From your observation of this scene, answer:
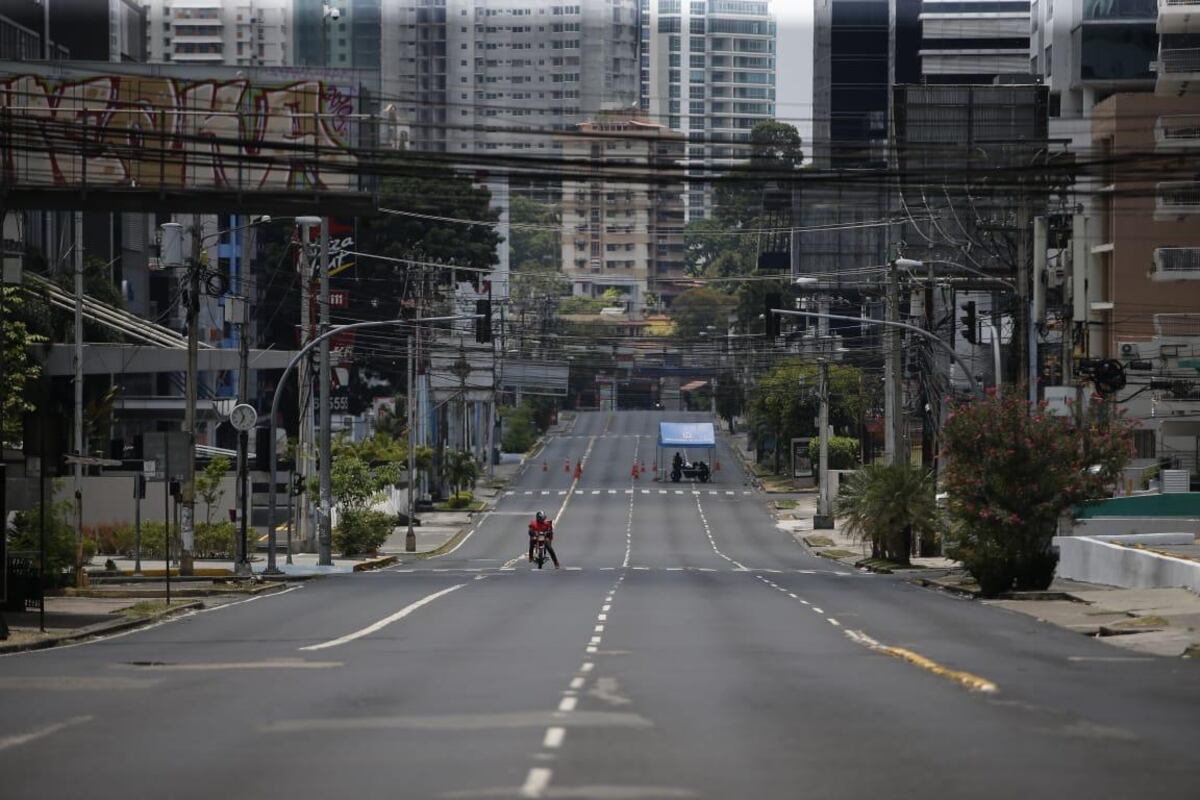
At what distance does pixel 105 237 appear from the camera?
96688 mm

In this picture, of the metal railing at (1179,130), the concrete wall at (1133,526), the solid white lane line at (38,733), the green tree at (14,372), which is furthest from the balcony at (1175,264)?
the solid white lane line at (38,733)

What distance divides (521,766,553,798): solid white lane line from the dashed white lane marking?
3.99ft

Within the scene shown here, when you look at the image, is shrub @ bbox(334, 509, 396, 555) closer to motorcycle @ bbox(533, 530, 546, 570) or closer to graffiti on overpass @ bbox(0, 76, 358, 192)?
motorcycle @ bbox(533, 530, 546, 570)

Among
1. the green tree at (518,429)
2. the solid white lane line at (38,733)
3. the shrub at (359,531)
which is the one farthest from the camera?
the green tree at (518,429)

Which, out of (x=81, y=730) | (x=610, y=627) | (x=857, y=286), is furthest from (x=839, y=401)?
(x=81, y=730)

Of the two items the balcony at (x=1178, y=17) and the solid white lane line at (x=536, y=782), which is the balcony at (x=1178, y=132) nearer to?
the balcony at (x=1178, y=17)

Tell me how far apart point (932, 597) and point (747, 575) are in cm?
1287

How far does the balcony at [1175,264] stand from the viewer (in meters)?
71.4

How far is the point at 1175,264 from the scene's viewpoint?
71688mm

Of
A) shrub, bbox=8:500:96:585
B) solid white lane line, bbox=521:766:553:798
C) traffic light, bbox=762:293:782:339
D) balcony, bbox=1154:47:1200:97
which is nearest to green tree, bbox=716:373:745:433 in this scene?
balcony, bbox=1154:47:1200:97

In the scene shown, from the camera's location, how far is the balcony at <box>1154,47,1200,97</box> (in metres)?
75.5

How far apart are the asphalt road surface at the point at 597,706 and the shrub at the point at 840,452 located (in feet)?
249

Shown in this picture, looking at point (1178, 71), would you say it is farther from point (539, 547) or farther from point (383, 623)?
point (383, 623)

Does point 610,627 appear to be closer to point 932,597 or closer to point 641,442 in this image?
point 932,597
